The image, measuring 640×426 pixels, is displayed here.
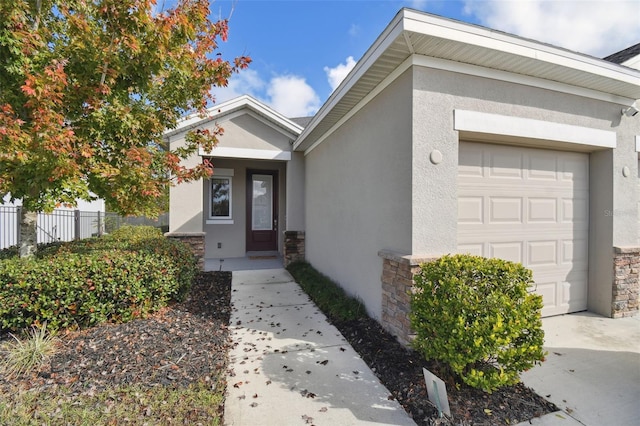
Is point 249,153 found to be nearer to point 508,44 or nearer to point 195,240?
point 195,240

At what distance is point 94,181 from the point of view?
3920mm

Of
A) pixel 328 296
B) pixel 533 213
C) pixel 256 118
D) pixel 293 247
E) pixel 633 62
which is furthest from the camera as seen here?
pixel 293 247

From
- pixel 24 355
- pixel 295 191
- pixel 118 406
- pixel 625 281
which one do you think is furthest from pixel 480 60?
pixel 24 355

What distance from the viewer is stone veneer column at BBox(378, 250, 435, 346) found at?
10.9 feet

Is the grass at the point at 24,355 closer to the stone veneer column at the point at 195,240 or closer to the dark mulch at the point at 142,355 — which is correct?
the dark mulch at the point at 142,355

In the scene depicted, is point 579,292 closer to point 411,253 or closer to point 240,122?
point 411,253

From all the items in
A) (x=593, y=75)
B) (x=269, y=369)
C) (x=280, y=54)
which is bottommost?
(x=269, y=369)

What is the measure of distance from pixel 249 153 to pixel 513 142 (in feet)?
19.5

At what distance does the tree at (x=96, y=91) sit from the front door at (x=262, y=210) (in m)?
5.12

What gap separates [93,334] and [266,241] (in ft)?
21.0

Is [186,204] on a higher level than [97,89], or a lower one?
lower

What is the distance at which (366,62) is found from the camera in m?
3.80

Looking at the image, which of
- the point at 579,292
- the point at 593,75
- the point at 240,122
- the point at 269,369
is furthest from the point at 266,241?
the point at 593,75

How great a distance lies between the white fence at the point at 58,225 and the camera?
26.5ft
